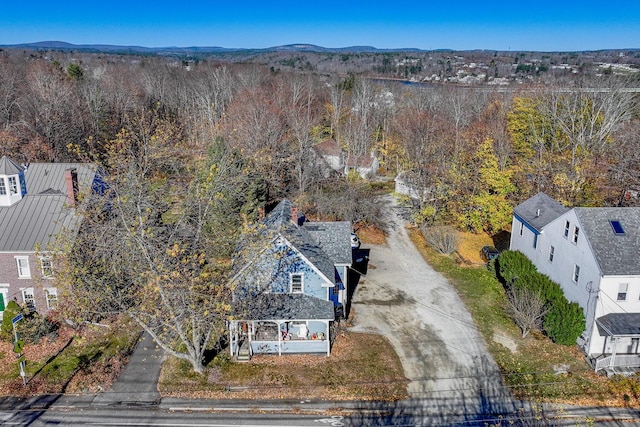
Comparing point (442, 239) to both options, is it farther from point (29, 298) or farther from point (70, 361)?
point (29, 298)

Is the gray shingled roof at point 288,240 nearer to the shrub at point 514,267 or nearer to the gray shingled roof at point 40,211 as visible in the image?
the gray shingled roof at point 40,211

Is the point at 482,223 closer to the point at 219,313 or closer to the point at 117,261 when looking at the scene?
the point at 219,313

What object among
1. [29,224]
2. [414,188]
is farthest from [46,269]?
[414,188]

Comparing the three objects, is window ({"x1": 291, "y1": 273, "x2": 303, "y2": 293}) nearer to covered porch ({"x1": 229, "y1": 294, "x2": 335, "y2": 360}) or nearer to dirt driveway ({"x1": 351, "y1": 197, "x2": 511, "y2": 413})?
covered porch ({"x1": 229, "y1": 294, "x2": 335, "y2": 360})

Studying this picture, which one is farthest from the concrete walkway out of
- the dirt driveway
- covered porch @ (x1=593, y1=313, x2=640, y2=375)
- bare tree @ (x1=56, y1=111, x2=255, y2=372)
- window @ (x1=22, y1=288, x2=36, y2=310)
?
covered porch @ (x1=593, y1=313, x2=640, y2=375)

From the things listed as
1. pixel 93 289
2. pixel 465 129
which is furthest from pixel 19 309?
pixel 465 129

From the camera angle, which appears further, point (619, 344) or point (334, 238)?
point (334, 238)
